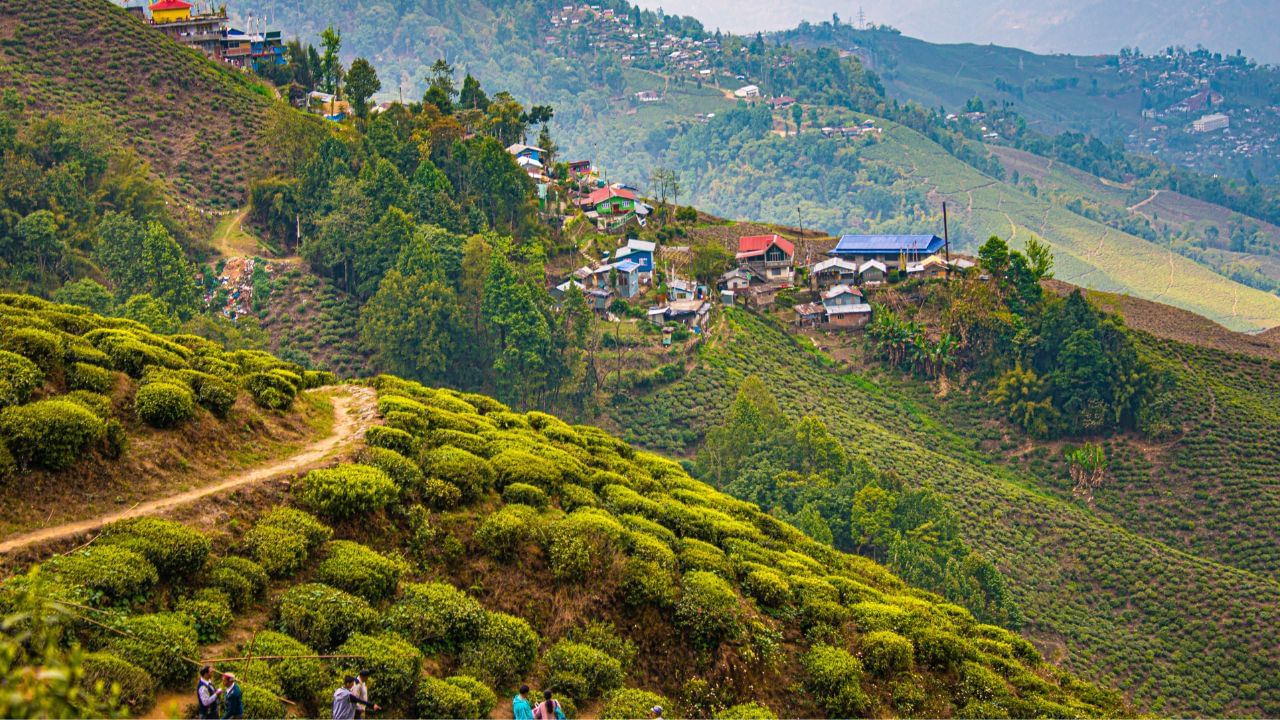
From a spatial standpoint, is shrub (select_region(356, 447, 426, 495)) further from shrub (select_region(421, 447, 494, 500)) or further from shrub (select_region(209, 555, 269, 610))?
shrub (select_region(209, 555, 269, 610))

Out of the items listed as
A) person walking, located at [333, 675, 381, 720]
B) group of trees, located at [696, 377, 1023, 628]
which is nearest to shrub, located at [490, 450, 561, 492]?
person walking, located at [333, 675, 381, 720]

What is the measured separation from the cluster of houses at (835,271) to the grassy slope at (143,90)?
33201mm

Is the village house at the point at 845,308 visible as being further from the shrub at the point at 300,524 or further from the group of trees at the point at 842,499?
the shrub at the point at 300,524

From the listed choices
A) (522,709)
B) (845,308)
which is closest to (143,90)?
(845,308)

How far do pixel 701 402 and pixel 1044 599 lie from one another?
21.3 m

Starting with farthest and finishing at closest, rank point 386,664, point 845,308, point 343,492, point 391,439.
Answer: point 845,308 → point 391,439 → point 343,492 → point 386,664

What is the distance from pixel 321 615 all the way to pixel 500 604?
170 inches

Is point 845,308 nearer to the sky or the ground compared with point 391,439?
nearer to the ground

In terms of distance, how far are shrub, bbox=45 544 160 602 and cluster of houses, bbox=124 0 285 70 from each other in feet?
235

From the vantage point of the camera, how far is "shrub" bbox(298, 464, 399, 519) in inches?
778

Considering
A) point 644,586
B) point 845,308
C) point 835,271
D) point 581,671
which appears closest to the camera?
point 581,671

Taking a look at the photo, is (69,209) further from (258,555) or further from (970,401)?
(970,401)

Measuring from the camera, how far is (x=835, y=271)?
74.9m

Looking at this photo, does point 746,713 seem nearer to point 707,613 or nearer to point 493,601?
point 707,613
